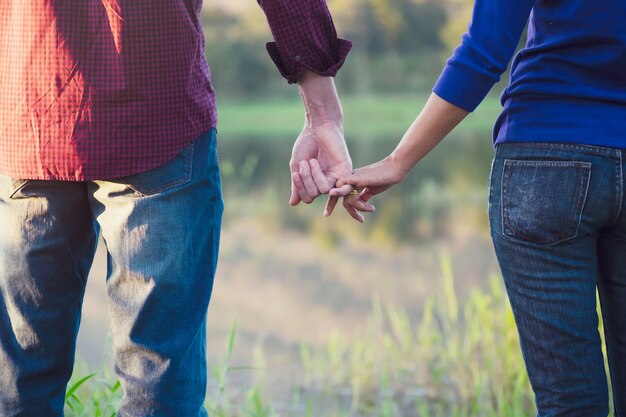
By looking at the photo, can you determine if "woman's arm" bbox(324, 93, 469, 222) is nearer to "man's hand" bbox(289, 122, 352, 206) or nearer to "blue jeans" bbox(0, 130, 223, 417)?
"man's hand" bbox(289, 122, 352, 206)

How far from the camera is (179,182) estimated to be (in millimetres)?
1421

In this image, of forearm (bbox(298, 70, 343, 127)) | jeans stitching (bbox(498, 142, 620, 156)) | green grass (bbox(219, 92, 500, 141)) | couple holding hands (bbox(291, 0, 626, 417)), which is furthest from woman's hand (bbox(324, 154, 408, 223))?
green grass (bbox(219, 92, 500, 141))

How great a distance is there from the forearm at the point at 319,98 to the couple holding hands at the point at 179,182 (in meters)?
0.29

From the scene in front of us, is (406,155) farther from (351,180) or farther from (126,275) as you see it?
(126,275)

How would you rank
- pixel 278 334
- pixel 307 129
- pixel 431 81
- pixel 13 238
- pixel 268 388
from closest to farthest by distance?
1. pixel 13 238
2. pixel 307 129
3. pixel 268 388
4. pixel 278 334
5. pixel 431 81

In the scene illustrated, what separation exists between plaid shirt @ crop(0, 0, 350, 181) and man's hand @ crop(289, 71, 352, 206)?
14.3 inches

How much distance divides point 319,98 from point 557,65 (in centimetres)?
53

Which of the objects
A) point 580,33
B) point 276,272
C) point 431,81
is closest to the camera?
point 580,33

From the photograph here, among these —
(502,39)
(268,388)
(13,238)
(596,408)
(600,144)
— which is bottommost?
(268,388)

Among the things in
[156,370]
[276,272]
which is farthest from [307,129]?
[276,272]

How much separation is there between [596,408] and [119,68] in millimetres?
944

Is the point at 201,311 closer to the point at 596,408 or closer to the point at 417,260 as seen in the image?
the point at 596,408

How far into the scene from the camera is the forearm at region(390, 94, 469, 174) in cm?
147

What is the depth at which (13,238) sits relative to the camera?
1435mm
